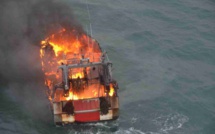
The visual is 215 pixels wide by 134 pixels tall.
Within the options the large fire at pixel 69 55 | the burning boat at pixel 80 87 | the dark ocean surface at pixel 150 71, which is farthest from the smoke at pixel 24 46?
the burning boat at pixel 80 87

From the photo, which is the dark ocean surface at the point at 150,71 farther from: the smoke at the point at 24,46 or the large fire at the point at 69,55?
the large fire at the point at 69,55

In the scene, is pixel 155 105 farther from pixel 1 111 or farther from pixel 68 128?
pixel 1 111

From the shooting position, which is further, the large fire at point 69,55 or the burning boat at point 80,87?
the large fire at point 69,55

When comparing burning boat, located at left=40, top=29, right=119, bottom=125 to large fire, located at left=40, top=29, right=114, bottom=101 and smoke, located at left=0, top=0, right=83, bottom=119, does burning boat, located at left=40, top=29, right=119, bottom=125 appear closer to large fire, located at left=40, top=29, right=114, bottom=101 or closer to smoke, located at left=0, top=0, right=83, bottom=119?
large fire, located at left=40, top=29, right=114, bottom=101

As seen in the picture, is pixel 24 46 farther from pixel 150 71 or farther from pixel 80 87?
pixel 150 71

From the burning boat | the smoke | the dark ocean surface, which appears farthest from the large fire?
the dark ocean surface

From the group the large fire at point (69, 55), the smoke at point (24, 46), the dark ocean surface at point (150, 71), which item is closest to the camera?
the dark ocean surface at point (150, 71)
